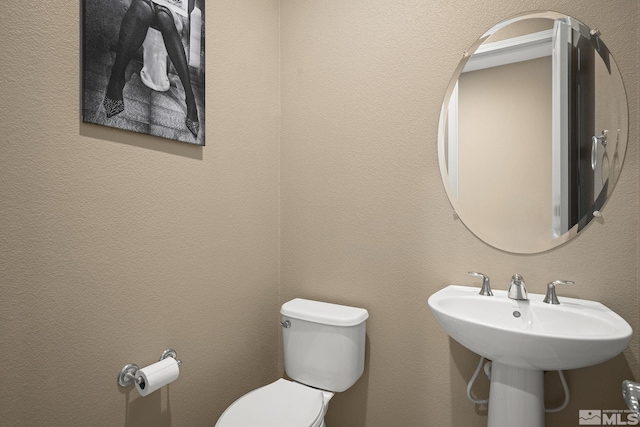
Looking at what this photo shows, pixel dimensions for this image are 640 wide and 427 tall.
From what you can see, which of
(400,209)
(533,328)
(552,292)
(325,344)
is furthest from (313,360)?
(552,292)

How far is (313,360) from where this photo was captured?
5.25ft

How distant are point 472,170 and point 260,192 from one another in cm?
103

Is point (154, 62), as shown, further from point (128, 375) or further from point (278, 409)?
point (278, 409)

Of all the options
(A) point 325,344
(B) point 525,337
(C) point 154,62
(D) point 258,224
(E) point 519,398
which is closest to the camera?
(B) point 525,337

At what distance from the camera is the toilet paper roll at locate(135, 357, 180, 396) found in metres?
1.20

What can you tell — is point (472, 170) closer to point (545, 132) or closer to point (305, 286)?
point (545, 132)

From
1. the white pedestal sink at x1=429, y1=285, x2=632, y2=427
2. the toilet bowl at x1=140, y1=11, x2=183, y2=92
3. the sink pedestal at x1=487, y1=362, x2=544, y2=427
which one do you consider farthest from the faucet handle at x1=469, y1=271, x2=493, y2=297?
the toilet bowl at x1=140, y1=11, x2=183, y2=92

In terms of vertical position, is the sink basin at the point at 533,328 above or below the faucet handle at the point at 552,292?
below

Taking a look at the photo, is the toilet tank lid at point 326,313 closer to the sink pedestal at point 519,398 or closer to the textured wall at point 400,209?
the textured wall at point 400,209

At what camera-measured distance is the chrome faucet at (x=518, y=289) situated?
1313mm

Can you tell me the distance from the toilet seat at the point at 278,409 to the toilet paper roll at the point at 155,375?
0.80 ft

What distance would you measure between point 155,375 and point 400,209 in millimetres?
1183

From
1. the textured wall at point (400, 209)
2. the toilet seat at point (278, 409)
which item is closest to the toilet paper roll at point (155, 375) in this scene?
the toilet seat at point (278, 409)

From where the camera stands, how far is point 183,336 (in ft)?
4.76
